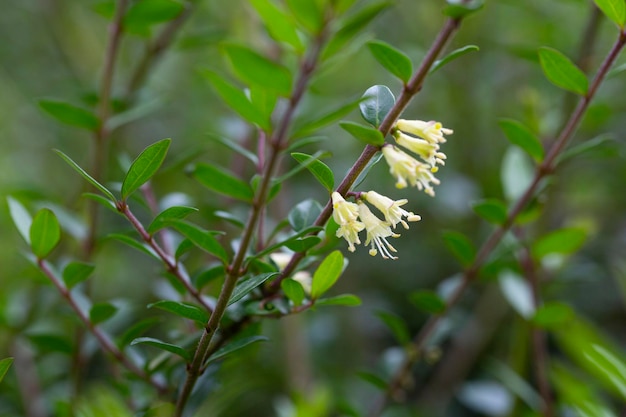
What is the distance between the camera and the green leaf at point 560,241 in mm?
912

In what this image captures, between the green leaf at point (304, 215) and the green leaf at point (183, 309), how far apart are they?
135mm

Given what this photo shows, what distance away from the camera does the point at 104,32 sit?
206cm

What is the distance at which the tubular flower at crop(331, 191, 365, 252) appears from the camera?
57cm

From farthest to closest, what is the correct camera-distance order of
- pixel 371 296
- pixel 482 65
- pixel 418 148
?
pixel 482 65
pixel 371 296
pixel 418 148

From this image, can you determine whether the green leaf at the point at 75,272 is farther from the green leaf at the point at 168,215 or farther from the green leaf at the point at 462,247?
the green leaf at the point at 462,247

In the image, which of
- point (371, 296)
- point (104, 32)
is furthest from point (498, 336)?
point (104, 32)

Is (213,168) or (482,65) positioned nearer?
(213,168)

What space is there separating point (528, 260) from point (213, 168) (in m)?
0.62

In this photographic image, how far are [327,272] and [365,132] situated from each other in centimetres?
16

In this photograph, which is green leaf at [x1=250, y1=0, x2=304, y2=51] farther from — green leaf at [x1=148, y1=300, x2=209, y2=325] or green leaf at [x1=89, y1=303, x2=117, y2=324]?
green leaf at [x1=89, y1=303, x2=117, y2=324]

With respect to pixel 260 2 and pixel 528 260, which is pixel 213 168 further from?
pixel 528 260

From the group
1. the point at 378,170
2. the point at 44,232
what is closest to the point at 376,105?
the point at 44,232

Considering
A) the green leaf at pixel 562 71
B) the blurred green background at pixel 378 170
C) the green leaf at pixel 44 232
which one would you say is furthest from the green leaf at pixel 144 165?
the blurred green background at pixel 378 170

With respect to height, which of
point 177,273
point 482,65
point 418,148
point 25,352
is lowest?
point 25,352
